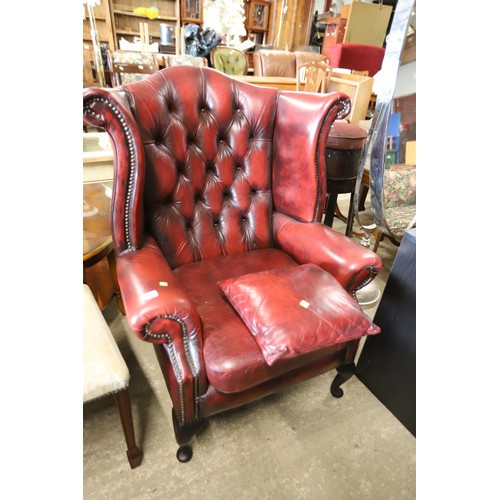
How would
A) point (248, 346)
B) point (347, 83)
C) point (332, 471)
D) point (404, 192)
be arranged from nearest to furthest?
point (248, 346) < point (332, 471) < point (404, 192) < point (347, 83)

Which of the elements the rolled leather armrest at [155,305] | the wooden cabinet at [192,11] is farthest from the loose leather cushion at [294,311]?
the wooden cabinet at [192,11]

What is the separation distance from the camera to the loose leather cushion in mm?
870

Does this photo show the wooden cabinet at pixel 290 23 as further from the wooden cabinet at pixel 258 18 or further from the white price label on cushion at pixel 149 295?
the white price label on cushion at pixel 149 295

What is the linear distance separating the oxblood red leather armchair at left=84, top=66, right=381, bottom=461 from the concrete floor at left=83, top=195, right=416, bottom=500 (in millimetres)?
95

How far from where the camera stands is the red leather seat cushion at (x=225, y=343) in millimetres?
881

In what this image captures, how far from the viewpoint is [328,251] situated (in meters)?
1.20

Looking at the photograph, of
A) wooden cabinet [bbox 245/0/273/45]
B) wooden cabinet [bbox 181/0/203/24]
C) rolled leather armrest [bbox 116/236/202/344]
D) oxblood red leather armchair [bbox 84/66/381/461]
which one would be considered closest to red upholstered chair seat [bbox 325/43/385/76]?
wooden cabinet [bbox 245/0/273/45]

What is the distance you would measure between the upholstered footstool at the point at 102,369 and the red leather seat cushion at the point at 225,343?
256 mm

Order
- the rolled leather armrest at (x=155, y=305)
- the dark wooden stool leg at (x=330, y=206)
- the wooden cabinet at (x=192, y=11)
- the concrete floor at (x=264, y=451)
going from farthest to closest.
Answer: the wooden cabinet at (x=192, y=11) < the dark wooden stool leg at (x=330, y=206) < the concrete floor at (x=264, y=451) < the rolled leather armrest at (x=155, y=305)

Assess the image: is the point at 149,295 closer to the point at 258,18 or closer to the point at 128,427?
the point at 128,427
